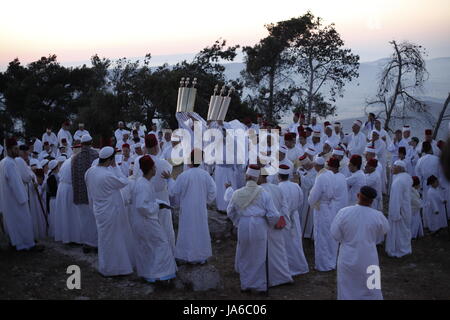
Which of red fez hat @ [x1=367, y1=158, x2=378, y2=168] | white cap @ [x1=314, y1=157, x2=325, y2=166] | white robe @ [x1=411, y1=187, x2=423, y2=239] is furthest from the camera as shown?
white robe @ [x1=411, y1=187, x2=423, y2=239]

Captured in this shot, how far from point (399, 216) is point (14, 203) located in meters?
7.12

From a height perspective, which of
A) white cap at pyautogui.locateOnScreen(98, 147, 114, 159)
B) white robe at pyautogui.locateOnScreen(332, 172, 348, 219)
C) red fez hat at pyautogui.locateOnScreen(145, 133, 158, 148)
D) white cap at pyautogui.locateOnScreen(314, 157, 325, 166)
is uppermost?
red fez hat at pyautogui.locateOnScreen(145, 133, 158, 148)

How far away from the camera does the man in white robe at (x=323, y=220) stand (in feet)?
28.5

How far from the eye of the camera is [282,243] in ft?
25.8

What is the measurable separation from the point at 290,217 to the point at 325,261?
102 centimetres

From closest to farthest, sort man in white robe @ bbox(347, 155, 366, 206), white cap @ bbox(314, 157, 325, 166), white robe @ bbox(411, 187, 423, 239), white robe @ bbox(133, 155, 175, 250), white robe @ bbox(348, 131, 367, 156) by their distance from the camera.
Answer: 1. white robe @ bbox(133, 155, 175, 250)
2. white cap @ bbox(314, 157, 325, 166)
3. man in white robe @ bbox(347, 155, 366, 206)
4. white robe @ bbox(411, 187, 423, 239)
5. white robe @ bbox(348, 131, 367, 156)

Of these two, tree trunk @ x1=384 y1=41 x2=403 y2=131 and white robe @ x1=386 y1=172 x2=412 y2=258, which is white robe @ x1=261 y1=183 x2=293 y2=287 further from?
tree trunk @ x1=384 y1=41 x2=403 y2=131

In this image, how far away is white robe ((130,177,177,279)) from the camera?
7383mm

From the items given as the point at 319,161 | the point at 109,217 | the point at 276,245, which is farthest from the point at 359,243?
the point at 109,217

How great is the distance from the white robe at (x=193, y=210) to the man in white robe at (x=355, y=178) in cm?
268

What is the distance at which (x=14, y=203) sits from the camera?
9.20 meters

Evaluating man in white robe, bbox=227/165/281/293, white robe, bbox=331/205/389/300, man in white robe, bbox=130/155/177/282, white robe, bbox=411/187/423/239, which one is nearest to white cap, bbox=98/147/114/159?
man in white robe, bbox=130/155/177/282

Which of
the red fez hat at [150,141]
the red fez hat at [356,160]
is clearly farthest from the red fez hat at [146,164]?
the red fez hat at [356,160]

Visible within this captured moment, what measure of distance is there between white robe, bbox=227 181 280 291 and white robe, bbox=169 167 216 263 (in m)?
0.78
